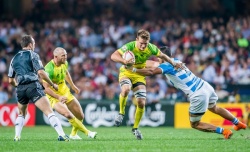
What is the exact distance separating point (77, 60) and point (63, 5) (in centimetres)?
567

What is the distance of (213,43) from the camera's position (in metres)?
27.0

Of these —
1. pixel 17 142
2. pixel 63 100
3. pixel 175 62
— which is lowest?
pixel 17 142

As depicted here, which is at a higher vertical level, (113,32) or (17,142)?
(113,32)

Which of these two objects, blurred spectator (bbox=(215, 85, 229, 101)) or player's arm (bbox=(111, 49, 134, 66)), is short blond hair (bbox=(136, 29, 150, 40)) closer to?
player's arm (bbox=(111, 49, 134, 66))

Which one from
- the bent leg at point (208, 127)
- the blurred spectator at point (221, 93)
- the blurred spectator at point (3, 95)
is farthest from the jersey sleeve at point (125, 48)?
the blurred spectator at point (3, 95)

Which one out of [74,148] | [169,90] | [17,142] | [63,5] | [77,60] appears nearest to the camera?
[74,148]

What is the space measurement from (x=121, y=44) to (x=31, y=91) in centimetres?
1529

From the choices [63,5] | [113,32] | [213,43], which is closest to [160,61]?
[213,43]

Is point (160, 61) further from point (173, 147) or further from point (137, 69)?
point (173, 147)

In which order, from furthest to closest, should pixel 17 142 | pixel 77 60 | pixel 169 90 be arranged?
pixel 77 60, pixel 169 90, pixel 17 142

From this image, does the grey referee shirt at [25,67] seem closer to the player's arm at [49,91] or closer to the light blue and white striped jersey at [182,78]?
the player's arm at [49,91]

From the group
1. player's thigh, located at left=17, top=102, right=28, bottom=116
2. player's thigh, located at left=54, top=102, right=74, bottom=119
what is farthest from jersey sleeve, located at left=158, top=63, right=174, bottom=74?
player's thigh, located at left=17, top=102, right=28, bottom=116

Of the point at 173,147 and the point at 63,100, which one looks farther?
the point at 63,100

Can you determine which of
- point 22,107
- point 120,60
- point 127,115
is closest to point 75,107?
point 22,107
